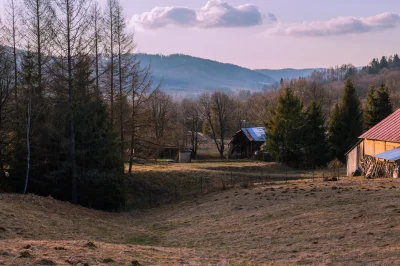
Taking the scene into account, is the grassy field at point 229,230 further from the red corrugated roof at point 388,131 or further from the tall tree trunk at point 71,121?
the red corrugated roof at point 388,131

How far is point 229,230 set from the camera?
16906mm

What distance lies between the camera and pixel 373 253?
11.4 meters

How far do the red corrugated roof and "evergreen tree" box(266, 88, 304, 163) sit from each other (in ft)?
49.9

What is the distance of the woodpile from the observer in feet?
91.6

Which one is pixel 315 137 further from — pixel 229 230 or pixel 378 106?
pixel 229 230

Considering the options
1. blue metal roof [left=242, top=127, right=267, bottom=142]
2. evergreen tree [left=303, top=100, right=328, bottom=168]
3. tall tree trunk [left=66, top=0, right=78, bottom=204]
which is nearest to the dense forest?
tall tree trunk [left=66, top=0, right=78, bottom=204]

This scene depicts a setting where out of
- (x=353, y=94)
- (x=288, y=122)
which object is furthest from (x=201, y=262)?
(x=353, y=94)

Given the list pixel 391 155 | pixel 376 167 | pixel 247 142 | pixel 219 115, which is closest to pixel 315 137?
pixel 247 142

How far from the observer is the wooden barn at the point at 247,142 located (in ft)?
206

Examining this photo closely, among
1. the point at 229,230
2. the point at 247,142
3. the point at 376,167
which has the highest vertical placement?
the point at 247,142

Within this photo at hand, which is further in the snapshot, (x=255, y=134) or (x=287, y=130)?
(x=255, y=134)

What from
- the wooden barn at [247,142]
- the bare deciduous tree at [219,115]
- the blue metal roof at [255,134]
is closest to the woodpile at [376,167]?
the blue metal roof at [255,134]

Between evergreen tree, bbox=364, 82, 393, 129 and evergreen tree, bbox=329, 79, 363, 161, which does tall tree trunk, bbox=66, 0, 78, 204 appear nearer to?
evergreen tree, bbox=329, 79, 363, 161

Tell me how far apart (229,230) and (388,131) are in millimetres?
20171
